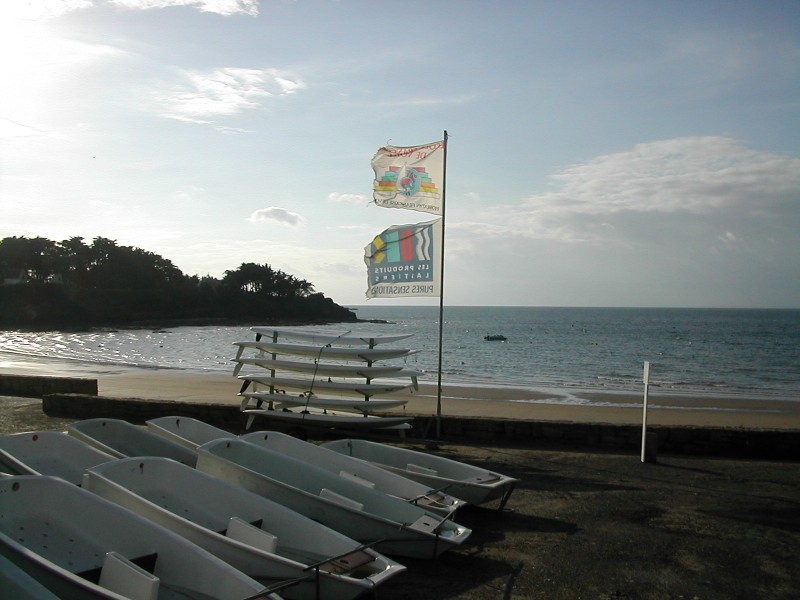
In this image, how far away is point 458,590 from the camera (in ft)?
18.3

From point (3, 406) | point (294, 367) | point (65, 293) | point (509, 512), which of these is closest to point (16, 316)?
point (65, 293)

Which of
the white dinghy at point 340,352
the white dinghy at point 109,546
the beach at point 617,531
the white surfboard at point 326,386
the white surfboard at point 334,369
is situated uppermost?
the white dinghy at point 340,352

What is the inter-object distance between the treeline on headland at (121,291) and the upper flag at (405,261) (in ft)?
251

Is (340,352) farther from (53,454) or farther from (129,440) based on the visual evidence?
(53,454)

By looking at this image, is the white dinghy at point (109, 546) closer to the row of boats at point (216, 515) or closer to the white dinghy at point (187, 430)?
the row of boats at point (216, 515)

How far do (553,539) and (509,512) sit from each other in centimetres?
103

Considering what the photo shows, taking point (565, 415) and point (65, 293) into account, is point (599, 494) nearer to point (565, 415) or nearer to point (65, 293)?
point (565, 415)

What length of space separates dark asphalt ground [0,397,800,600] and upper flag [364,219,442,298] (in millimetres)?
2869

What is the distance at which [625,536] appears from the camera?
6.97 meters

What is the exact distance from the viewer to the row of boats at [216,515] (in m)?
4.48

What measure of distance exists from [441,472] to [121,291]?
310 ft

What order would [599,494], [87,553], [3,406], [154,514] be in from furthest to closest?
[3,406]
[599,494]
[154,514]
[87,553]

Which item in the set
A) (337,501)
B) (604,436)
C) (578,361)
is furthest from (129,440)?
(578,361)

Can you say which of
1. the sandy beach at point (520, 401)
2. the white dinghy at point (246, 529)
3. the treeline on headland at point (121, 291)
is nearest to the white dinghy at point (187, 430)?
the white dinghy at point (246, 529)
